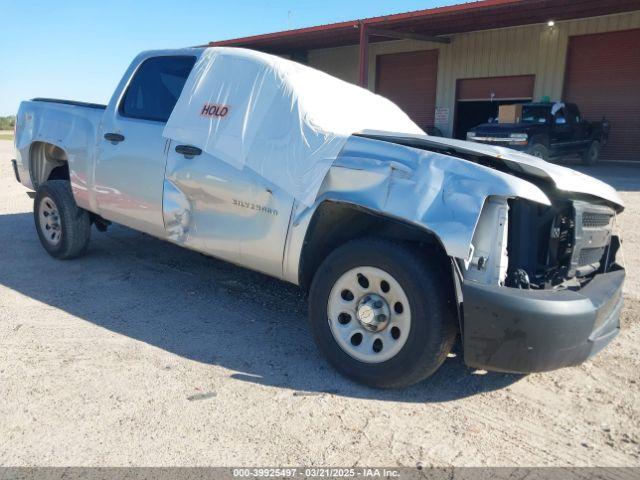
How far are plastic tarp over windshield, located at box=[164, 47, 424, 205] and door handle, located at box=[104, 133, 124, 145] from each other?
622 mm

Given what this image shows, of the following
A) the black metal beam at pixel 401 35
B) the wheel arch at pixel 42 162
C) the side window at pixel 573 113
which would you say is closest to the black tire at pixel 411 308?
the wheel arch at pixel 42 162

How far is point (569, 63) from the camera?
19250 mm

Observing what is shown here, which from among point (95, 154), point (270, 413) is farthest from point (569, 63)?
point (270, 413)

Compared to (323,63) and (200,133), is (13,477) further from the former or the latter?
(323,63)

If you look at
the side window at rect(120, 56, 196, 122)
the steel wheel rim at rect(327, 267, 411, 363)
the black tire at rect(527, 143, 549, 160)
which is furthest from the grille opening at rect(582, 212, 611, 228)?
the black tire at rect(527, 143, 549, 160)

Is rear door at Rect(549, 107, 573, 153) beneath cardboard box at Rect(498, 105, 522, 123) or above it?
beneath

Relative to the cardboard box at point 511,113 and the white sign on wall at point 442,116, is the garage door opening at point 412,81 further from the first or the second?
the cardboard box at point 511,113

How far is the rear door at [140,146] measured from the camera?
436cm

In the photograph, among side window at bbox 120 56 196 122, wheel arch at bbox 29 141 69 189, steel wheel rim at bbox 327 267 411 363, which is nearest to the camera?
steel wheel rim at bbox 327 267 411 363

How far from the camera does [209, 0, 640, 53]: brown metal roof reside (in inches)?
639

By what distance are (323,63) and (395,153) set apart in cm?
2533

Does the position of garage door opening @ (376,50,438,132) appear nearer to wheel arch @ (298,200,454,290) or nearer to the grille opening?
the grille opening

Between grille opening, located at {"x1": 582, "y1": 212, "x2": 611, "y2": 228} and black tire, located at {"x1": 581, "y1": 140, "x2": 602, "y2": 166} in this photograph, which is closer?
grille opening, located at {"x1": 582, "y1": 212, "x2": 611, "y2": 228}

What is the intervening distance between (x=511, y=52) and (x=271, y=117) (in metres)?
19.3
